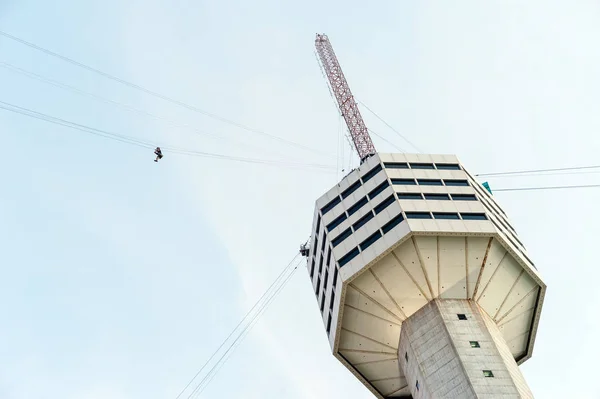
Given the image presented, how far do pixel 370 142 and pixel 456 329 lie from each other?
2873cm

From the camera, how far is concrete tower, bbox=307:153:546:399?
5106 centimetres

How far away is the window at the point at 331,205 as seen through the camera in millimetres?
61188

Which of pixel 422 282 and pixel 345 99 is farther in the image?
pixel 345 99

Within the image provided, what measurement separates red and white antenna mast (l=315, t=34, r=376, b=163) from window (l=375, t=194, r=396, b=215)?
48.7 feet

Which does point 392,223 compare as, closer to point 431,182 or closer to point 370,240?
point 370,240

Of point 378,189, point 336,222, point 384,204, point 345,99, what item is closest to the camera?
point 384,204

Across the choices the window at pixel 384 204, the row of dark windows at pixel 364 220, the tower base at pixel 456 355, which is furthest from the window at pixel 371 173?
the tower base at pixel 456 355

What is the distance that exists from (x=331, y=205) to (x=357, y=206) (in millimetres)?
3421

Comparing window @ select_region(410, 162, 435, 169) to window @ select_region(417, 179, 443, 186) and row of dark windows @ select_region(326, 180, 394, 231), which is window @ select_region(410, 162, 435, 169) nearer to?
window @ select_region(417, 179, 443, 186)

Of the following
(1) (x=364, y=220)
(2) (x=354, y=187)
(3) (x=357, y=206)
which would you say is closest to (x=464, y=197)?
(1) (x=364, y=220)

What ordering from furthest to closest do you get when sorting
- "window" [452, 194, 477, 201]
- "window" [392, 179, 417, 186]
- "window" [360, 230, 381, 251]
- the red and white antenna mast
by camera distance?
the red and white antenna mast, "window" [392, 179, 417, 186], "window" [452, 194, 477, 201], "window" [360, 230, 381, 251]

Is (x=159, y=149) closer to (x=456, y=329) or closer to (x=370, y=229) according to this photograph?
(x=370, y=229)

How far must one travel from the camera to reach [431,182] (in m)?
59.4

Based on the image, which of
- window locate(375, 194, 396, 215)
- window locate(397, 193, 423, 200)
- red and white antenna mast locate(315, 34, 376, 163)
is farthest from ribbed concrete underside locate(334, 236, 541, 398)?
red and white antenna mast locate(315, 34, 376, 163)
